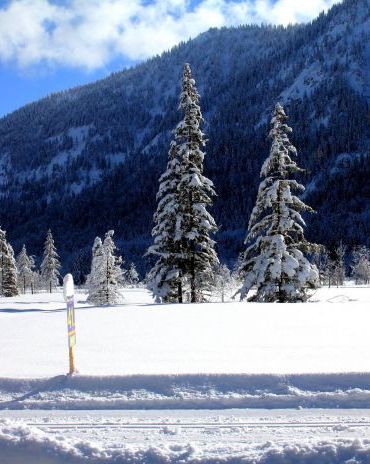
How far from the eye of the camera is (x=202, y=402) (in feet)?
22.1

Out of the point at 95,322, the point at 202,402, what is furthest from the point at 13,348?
the point at 202,402

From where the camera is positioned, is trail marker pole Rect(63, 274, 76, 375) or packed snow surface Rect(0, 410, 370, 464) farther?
trail marker pole Rect(63, 274, 76, 375)

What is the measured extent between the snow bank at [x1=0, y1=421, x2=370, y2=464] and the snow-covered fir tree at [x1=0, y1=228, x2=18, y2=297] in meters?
55.4

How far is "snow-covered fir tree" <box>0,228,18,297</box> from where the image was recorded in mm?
58250

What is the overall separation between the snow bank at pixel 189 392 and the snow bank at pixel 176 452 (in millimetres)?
1173

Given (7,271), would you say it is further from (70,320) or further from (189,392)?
(189,392)

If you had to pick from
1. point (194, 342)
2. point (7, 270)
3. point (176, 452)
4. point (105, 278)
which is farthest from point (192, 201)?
point (7, 270)

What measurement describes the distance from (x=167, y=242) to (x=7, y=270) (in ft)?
135

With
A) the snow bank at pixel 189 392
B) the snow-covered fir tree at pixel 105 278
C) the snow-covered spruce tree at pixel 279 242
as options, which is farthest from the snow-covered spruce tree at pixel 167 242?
the snow-covered fir tree at pixel 105 278

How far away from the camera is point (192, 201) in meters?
24.1

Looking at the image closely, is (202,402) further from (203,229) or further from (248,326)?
(203,229)

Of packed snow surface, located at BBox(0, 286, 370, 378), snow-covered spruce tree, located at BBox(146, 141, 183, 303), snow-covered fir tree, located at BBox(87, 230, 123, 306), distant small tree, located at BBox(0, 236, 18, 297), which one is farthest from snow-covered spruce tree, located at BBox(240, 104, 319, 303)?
distant small tree, located at BBox(0, 236, 18, 297)

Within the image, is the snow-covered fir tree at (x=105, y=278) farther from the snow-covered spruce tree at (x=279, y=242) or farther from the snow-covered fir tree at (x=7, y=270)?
the snow-covered spruce tree at (x=279, y=242)

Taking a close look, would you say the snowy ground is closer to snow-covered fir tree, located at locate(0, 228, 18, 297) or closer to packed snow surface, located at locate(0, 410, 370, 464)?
packed snow surface, located at locate(0, 410, 370, 464)
